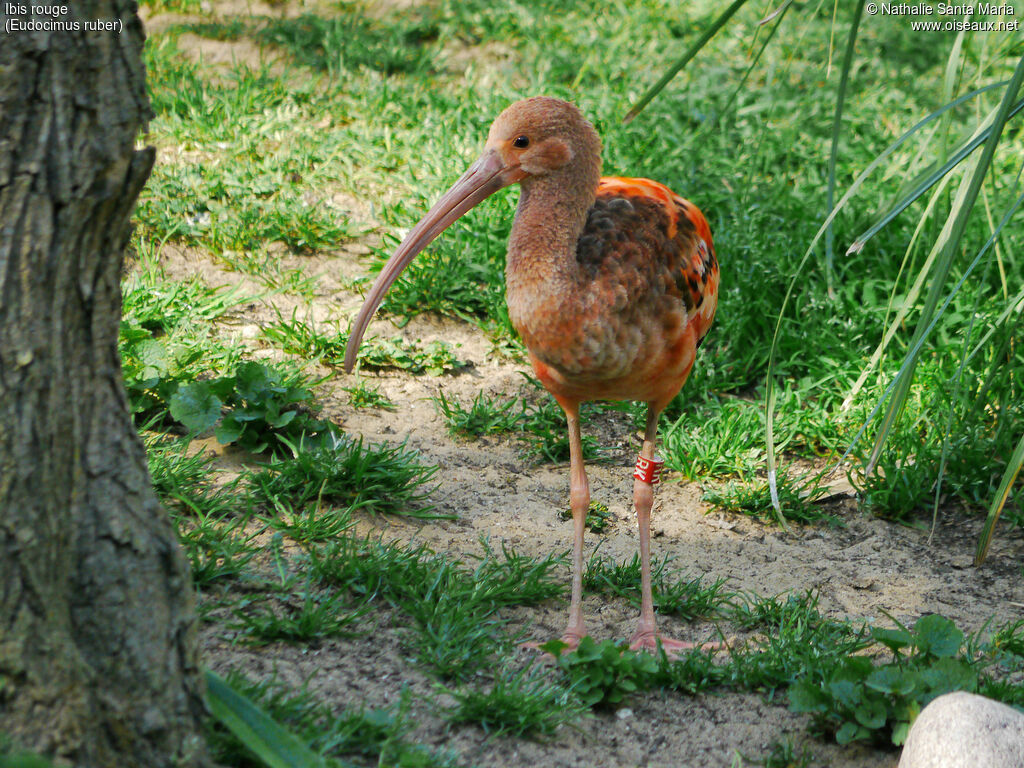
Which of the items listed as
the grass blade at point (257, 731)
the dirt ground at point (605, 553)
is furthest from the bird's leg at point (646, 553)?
the grass blade at point (257, 731)

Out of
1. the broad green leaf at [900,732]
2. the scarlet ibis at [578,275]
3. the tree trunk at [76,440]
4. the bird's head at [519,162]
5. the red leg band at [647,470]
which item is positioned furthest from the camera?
the red leg band at [647,470]

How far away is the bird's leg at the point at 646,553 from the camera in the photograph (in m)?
3.19

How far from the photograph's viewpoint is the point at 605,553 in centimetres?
378

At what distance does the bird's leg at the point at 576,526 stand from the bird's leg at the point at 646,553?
0.19 meters

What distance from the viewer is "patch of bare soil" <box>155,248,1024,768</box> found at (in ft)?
8.75

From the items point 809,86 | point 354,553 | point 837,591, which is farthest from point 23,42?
point 809,86

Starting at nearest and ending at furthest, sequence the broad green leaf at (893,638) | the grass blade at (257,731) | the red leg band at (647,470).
→ the grass blade at (257,731) → the broad green leaf at (893,638) → the red leg band at (647,470)

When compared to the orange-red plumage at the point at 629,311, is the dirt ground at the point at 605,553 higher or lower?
lower

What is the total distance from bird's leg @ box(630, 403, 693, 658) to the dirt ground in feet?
0.42

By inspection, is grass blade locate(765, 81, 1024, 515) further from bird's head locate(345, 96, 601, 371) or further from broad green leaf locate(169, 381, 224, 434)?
broad green leaf locate(169, 381, 224, 434)

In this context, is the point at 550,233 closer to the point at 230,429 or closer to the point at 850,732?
the point at 230,429

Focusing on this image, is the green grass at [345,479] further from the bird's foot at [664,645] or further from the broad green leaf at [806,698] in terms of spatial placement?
the broad green leaf at [806,698]

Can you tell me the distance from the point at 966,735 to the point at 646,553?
1.21m

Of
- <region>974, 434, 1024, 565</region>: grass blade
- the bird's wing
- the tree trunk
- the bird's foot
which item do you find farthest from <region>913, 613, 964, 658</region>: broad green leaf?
the tree trunk
